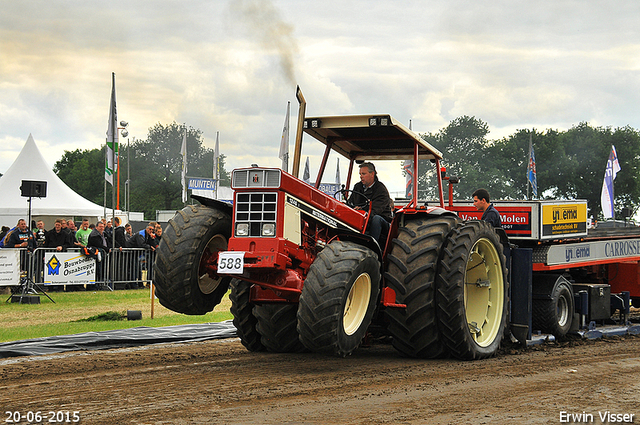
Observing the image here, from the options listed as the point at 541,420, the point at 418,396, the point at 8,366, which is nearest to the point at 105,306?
the point at 8,366

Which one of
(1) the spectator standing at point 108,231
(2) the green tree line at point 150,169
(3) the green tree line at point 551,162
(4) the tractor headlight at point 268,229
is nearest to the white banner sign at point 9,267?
(1) the spectator standing at point 108,231

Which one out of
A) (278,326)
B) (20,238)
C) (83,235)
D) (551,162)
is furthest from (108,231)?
(551,162)

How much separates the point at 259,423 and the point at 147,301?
11.8 m

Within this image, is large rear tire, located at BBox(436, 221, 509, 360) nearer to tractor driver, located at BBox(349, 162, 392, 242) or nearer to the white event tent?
tractor driver, located at BBox(349, 162, 392, 242)

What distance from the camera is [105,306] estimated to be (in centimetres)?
1478

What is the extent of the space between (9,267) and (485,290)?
11.8 metres

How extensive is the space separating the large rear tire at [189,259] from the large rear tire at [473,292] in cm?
257

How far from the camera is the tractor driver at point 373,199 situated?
308 inches

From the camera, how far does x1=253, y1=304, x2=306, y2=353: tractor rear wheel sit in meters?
8.14

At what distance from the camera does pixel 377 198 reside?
8.04 meters

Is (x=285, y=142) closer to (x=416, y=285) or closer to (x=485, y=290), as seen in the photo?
(x=485, y=290)

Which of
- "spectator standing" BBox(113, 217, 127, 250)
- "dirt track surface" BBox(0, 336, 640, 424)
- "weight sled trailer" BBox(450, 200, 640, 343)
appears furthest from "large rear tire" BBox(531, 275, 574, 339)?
"spectator standing" BBox(113, 217, 127, 250)

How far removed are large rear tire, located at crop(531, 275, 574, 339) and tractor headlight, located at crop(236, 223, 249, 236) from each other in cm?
531

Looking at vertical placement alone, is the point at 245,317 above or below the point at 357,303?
below
